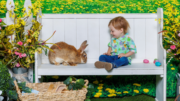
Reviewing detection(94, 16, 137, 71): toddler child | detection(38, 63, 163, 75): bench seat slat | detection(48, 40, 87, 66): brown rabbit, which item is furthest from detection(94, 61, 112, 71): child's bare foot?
detection(48, 40, 87, 66): brown rabbit

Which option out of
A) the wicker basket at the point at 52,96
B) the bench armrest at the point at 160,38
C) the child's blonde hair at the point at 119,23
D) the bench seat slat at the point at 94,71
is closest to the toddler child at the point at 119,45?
the child's blonde hair at the point at 119,23

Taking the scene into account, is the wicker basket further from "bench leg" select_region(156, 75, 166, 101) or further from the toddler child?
"bench leg" select_region(156, 75, 166, 101)

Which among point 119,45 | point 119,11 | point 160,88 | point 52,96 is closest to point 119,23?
point 119,45

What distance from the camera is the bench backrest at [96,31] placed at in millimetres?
2650

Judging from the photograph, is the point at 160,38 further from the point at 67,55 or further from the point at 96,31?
the point at 67,55

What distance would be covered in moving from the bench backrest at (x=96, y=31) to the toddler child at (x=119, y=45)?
16 cm

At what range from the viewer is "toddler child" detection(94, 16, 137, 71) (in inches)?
95.0

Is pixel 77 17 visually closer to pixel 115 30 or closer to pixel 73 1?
pixel 73 1

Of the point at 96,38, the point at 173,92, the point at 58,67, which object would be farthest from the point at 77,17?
the point at 173,92

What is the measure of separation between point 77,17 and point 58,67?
2.53 feet

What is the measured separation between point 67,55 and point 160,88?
3.97 feet

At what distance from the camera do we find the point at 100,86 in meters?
2.80

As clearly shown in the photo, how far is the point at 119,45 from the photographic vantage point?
8.29 feet

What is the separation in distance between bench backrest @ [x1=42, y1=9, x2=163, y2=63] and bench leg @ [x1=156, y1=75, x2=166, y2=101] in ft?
1.00
